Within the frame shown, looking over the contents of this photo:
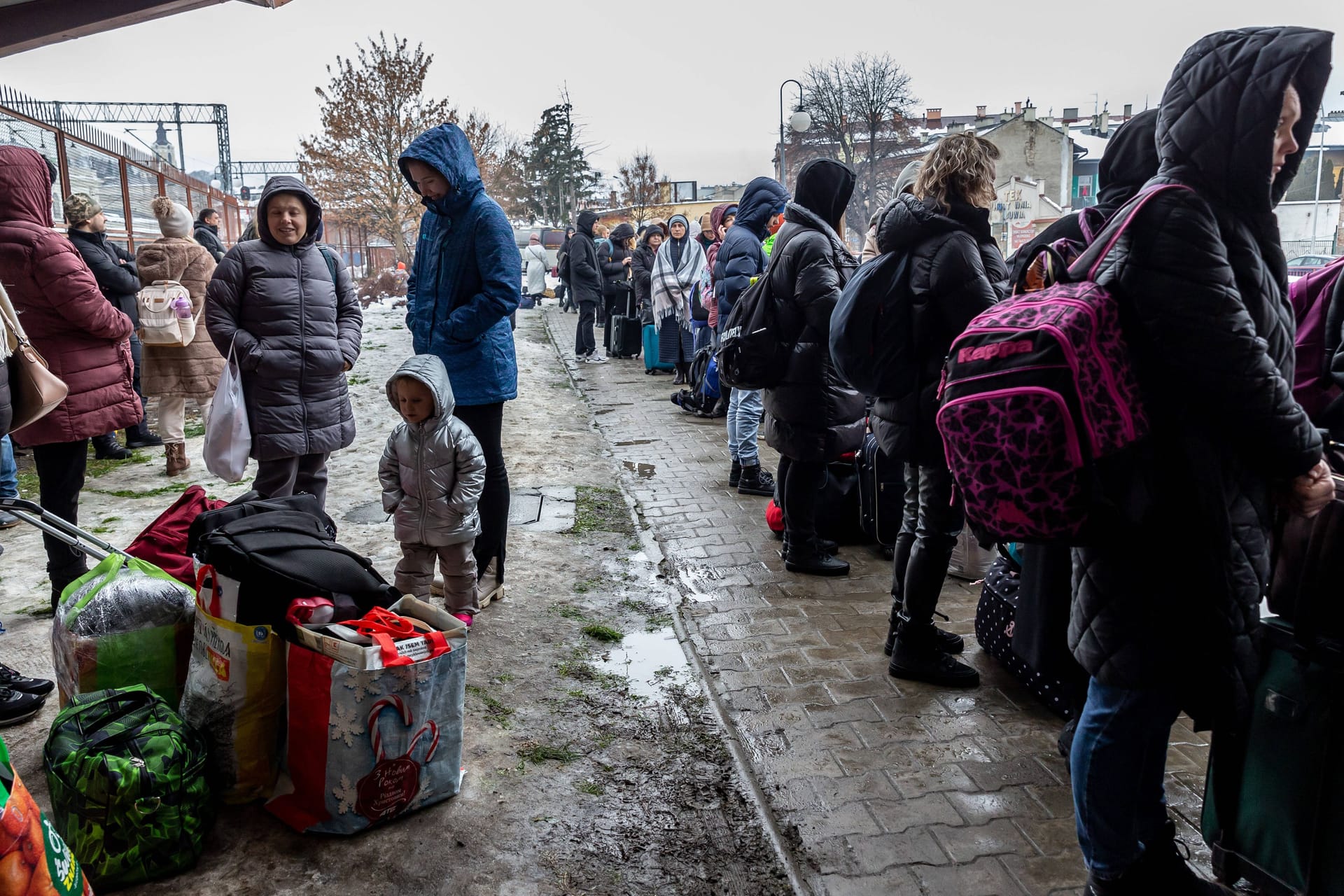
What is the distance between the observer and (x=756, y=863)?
2.75 m

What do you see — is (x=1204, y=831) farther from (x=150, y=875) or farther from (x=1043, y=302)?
(x=150, y=875)

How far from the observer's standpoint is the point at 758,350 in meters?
5.04

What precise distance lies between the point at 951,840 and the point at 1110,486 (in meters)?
1.29

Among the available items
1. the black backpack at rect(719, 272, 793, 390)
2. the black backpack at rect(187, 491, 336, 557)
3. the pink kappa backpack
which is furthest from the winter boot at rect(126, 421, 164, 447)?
the pink kappa backpack

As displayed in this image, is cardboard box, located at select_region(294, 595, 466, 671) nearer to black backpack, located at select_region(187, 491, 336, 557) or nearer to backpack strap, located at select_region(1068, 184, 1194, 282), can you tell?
black backpack, located at select_region(187, 491, 336, 557)

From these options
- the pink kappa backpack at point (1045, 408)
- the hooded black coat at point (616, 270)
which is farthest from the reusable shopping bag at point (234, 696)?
the hooded black coat at point (616, 270)

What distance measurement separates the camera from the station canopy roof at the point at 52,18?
3918 mm

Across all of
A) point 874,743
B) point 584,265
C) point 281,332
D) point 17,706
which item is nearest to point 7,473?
point 281,332

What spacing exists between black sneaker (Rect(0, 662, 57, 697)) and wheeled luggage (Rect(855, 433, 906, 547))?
4.02 m

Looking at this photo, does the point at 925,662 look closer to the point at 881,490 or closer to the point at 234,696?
the point at 881,490

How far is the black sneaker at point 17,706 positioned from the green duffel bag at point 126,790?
3.47ft

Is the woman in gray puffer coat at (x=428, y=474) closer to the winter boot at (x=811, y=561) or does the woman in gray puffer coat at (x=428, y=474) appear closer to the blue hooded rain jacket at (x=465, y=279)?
the blue hooded rain jacket at (x=465, y=279)

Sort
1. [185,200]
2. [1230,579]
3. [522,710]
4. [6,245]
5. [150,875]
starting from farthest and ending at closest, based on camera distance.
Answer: [185,200] → [6,245] → [522,710] → [150,875] → [1230,579]

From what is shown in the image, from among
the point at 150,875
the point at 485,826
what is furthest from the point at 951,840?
the point at 150,875
